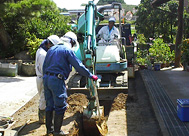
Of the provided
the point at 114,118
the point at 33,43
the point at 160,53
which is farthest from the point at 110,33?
the point at 33,43

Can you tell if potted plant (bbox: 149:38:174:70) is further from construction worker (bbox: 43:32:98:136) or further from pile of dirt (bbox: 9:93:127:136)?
construction worker (bbox: 43:32:98:136)

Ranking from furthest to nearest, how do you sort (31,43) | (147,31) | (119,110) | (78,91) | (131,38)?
(147,31), (31,43), (131,38), (78,91), (119,110)

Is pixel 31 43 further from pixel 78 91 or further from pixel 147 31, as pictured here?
pixel 147 31

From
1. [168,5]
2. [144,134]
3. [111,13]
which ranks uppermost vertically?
[168,5]

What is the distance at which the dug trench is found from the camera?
5.96 m

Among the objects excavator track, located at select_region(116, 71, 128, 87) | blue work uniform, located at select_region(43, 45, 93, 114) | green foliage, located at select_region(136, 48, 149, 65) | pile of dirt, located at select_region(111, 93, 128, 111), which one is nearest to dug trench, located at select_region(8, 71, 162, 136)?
pile of dirt, located at select_region(111, 93, 128, 111)

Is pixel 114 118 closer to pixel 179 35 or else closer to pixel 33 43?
pixel 33 43

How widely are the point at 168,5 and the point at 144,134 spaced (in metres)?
18.3

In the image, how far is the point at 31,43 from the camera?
579 inches

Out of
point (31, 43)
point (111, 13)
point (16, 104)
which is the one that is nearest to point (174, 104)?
point (16, 104)

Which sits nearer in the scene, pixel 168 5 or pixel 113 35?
pixel 113 35

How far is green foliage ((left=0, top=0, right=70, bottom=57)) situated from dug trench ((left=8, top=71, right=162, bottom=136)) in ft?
19.2

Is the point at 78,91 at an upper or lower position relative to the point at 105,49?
lower

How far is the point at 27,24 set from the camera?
16078 millimetres
